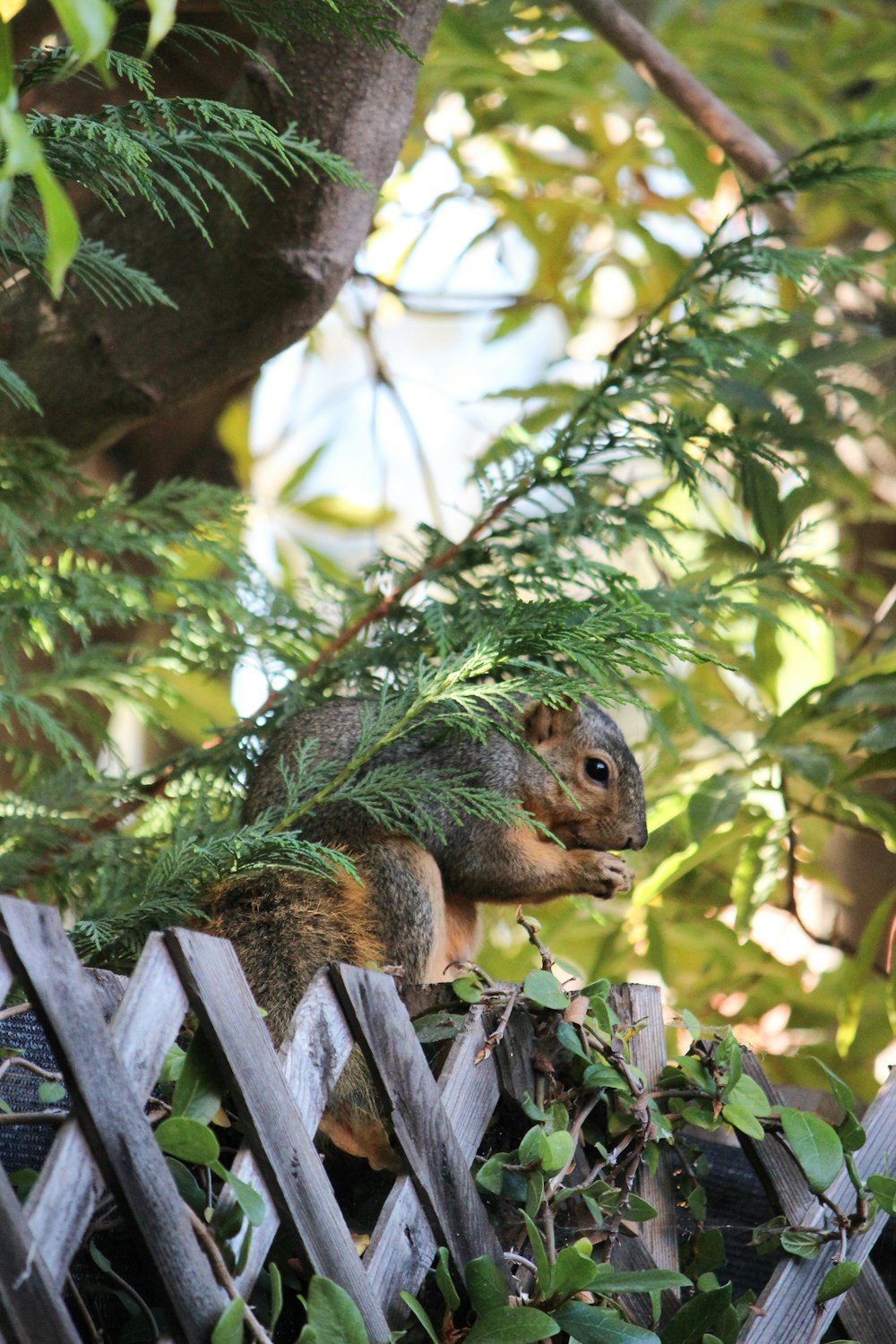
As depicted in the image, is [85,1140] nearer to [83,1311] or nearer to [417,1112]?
[83,1311]

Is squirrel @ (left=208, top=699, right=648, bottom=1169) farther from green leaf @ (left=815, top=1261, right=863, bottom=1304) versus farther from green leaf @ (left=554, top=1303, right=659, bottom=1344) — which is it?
green leaf @ (left=815, top=1261, right=863, bottom=1304)

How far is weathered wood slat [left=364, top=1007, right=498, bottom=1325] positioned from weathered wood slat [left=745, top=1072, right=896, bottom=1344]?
0.25 m

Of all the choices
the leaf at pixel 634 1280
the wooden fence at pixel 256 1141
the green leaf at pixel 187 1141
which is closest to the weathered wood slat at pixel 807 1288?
the wooden fence at pixel 256 1141

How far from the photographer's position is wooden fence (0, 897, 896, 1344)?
25.2 inches

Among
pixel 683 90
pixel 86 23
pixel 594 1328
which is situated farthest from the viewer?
pixel 683 90

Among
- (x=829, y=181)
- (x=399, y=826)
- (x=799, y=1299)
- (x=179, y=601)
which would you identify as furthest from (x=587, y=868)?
(x=829, y=181)

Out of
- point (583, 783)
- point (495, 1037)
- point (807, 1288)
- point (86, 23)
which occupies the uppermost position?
point (86, 23)

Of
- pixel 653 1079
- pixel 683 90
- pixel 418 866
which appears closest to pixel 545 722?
pixel 418 866

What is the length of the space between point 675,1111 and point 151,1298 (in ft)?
1.28

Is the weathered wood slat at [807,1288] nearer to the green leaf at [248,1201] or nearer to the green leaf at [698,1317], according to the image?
the green leaf at [698,1317]

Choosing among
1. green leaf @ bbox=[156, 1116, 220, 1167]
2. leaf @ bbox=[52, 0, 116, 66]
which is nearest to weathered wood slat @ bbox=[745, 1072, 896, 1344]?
green leaf @ bbox=[156, 1116, 220, 1167]

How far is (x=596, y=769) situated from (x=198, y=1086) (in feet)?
2.36

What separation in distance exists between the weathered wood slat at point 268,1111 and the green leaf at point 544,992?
0.21 m

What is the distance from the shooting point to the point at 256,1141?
72 centimetres
